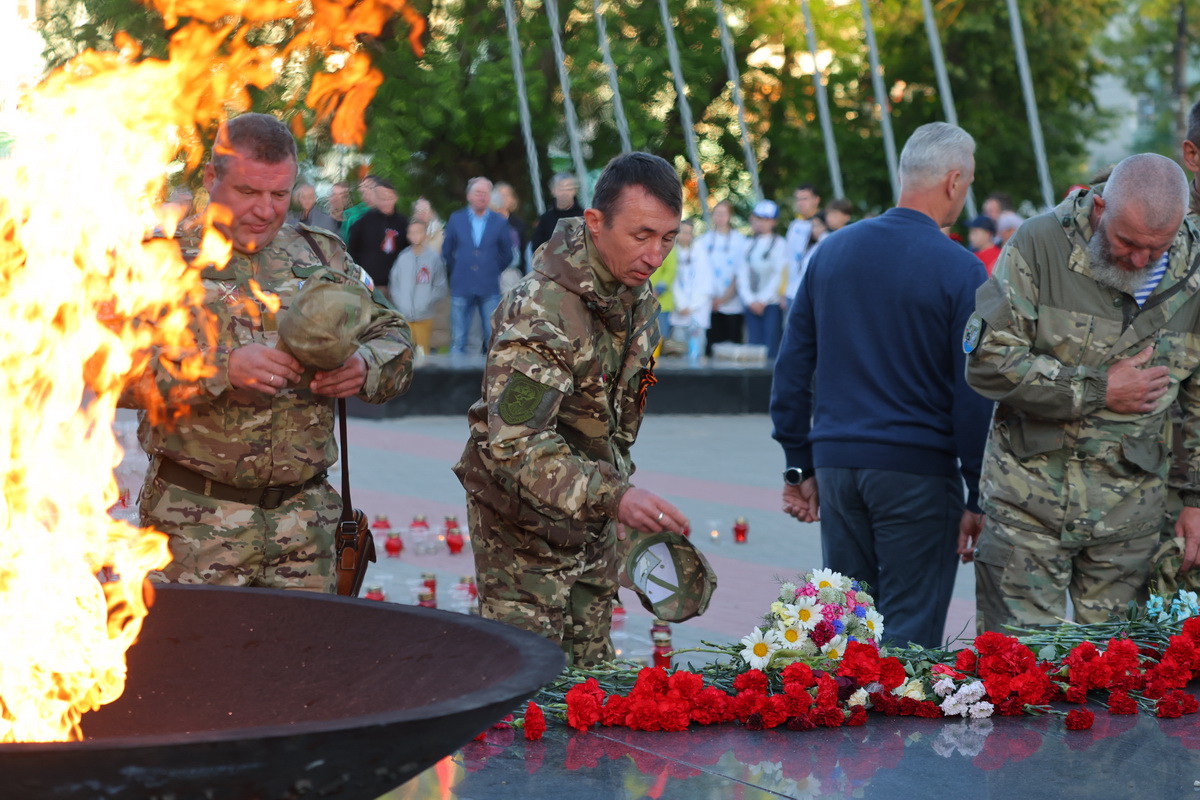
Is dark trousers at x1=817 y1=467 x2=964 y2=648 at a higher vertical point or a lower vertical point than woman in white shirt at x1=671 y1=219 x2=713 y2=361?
lower

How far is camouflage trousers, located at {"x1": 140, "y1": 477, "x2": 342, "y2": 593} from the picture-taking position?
390cm

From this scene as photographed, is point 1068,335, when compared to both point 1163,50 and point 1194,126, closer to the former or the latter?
point 1194,126

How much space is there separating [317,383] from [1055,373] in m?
2.11

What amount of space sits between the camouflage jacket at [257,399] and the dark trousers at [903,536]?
5.63ft

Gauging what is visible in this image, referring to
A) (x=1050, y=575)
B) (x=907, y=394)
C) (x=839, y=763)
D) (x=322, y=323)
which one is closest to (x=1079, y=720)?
(x=839, y=763)

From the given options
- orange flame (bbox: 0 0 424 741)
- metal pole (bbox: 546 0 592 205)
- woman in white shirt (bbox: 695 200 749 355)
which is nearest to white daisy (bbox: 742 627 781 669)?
orange flame (bbox: 0 0 424 741)

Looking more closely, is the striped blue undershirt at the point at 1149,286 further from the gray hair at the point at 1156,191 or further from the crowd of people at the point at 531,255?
the crowd of people at the point at 531,255

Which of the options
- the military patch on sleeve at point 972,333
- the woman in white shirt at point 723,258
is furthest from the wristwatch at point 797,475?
the woman in white shirt at point 723,258

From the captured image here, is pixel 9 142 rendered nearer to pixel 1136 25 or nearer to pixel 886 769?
pixel 886 769

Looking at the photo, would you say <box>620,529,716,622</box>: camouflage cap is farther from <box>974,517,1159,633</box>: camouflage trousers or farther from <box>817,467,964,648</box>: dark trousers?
<box>817,467,964,648</box>: dark trousers

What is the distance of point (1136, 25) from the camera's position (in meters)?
36.8

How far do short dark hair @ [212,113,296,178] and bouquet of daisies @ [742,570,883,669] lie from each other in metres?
1.71

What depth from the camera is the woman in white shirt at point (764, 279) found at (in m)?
15.8

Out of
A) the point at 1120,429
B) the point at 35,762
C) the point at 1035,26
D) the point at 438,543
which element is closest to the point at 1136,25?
the point at 1035,26
